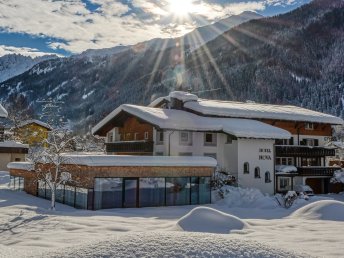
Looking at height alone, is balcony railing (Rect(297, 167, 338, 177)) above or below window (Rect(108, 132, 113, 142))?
below

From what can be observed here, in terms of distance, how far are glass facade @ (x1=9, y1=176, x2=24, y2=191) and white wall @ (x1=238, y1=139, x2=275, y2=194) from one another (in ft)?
62.0

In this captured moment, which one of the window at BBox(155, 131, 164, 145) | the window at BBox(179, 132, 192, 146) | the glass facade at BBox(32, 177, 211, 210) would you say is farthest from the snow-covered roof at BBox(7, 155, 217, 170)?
the window at BBox(155, 131, 164, 145)

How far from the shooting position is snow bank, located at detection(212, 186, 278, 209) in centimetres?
2972

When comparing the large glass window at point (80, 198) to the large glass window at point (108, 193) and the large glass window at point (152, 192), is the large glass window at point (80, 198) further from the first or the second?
the large glass window at point (152, 192)

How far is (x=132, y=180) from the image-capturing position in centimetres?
2759

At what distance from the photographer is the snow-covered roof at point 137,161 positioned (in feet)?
86.0

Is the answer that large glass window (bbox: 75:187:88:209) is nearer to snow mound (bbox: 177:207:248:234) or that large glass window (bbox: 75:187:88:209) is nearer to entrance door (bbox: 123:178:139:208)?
Answer: entrance door (bbox: 123:178:139:208)

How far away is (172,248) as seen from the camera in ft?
36.7

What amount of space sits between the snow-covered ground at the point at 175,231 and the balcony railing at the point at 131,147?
8857 millimetres

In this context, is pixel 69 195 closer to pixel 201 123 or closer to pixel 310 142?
pixel 201 123

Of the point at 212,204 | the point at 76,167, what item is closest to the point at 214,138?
the point at 212,204

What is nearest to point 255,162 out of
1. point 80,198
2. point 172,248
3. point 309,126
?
point 309,126

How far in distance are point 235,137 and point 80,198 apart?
14.5m

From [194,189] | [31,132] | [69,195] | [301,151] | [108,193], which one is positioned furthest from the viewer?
[31,132]
